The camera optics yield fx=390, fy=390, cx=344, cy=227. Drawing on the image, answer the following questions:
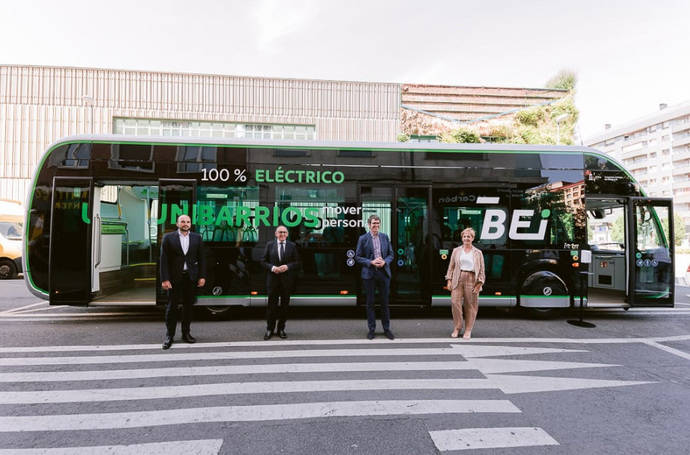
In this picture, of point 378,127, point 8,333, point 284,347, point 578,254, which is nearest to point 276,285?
point 284,347

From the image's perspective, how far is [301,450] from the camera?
3047 millimetres

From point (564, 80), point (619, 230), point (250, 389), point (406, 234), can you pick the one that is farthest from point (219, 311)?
point (564, 80)

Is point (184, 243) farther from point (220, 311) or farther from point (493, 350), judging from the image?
point (493, 350)

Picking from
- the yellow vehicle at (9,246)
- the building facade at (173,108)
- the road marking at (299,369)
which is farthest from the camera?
the building facade at (173,108)

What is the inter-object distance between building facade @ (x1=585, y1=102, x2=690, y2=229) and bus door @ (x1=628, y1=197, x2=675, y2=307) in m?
67.3

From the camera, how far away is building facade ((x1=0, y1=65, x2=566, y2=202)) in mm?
26406

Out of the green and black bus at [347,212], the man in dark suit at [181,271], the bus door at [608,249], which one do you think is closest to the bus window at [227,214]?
the green and black bus at [347,212]

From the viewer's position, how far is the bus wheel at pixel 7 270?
14.2 meters

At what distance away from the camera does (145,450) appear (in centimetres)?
304

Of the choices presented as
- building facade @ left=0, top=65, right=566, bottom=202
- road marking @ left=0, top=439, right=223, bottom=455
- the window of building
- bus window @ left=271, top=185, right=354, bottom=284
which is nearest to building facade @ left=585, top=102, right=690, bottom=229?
building facade @ left=0, top=65, right=566, bottom=202

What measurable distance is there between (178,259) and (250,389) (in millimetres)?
2513

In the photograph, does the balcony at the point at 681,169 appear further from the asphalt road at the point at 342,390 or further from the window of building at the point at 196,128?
the asphalt road at the point at 342,390

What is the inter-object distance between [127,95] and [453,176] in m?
27.4

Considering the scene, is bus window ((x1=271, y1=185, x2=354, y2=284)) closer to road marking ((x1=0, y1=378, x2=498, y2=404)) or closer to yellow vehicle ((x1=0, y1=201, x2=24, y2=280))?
road marking ((x1=0, y1=378, x2=498, y2=404))
